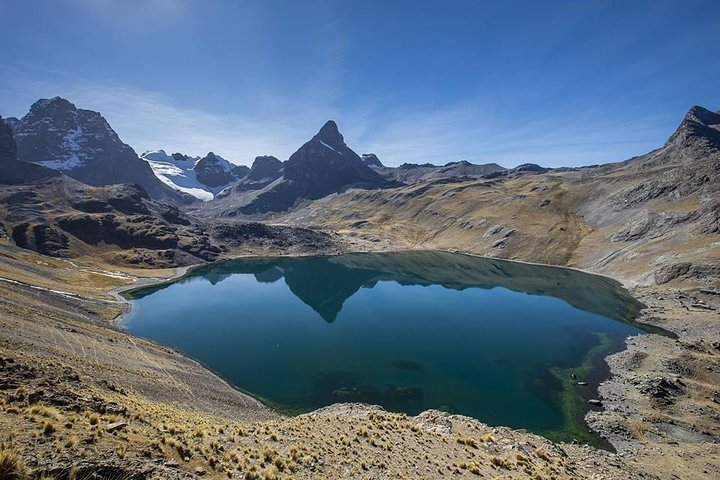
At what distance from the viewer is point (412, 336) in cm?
7988

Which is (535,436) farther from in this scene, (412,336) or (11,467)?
(412,336)

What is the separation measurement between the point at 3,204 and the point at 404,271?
182 m

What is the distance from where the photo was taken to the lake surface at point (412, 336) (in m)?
53.9

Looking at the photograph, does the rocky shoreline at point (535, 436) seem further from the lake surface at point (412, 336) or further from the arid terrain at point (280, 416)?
the lake surface at point (412, 336)

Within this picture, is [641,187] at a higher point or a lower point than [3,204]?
higher

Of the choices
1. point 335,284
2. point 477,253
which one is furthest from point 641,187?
point 335,284

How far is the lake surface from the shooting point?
177ft

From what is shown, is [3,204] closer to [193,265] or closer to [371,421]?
[193,265]

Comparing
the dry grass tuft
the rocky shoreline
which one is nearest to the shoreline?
the rocky shoreline

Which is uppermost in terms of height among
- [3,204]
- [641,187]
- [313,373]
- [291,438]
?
[641,187]

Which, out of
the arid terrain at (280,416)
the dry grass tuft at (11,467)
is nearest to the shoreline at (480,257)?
the arid terrain at (280,416)

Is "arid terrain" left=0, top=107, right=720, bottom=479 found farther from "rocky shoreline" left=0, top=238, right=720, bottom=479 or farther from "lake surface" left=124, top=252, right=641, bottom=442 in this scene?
"lake surface" left=124, top=252, right=641, bottom=442

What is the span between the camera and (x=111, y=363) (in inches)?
1679

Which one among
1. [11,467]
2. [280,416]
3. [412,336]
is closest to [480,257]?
[412,336]
